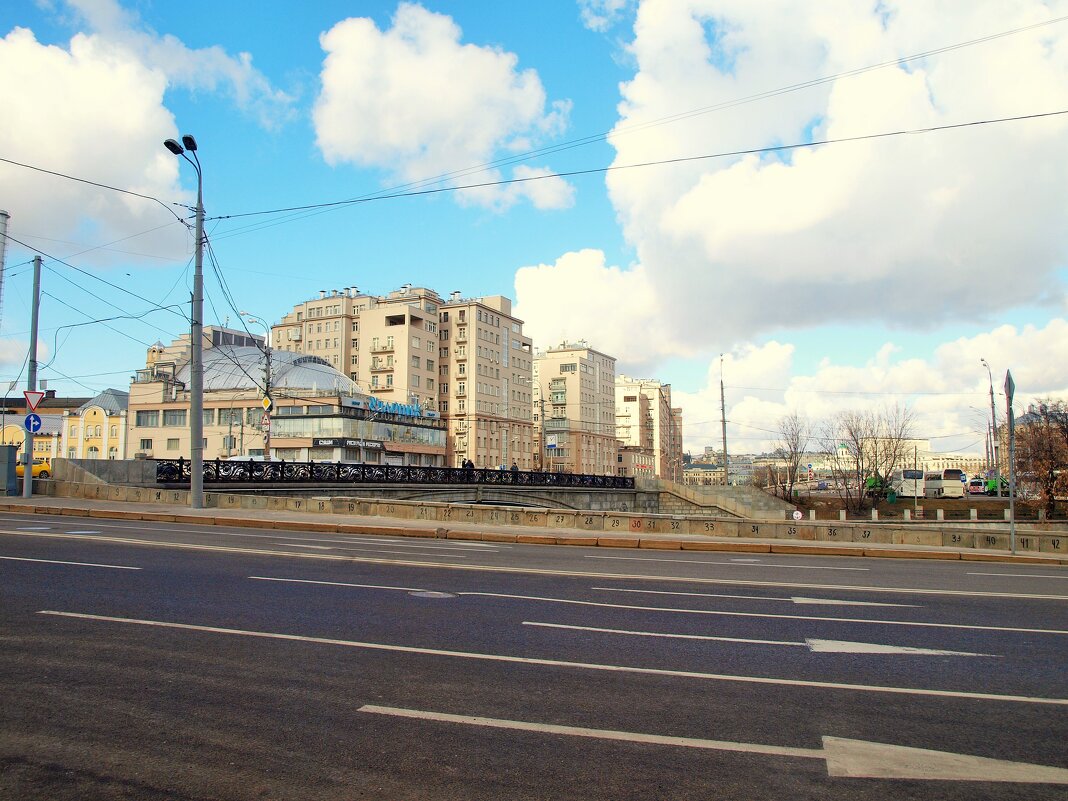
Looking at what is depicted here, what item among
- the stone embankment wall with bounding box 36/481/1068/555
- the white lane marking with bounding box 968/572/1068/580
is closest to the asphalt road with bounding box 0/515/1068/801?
the white lane marking with bounding box 968/572/1068/580

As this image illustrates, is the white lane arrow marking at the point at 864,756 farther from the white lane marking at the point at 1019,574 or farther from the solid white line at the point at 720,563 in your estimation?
the white lane marking at the point at 1019,574

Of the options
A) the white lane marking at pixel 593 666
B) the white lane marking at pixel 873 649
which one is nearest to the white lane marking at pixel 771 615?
the white lane marking at pixel 873 649

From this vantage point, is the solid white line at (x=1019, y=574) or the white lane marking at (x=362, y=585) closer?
the white lane marking at (x=362, y=585)

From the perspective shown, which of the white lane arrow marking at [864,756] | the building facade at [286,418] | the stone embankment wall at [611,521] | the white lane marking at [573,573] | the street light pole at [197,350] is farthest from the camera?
the building facade at [286,418]

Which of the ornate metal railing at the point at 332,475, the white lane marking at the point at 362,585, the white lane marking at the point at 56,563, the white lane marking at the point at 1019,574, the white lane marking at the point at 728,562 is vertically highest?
Answer: the ornate metal railing at the point at 332,475

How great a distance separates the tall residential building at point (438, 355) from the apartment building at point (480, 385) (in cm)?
15

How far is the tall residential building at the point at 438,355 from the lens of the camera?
113 metres

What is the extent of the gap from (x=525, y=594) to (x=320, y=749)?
6386mm

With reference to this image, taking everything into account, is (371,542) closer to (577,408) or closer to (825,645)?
(825,645)

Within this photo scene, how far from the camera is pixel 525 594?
1111 centimetres

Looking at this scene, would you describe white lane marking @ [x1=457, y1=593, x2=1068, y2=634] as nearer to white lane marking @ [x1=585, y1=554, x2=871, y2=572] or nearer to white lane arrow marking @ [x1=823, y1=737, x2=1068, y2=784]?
white lane arrow marking @ [x1=823, y1=737, x2=1068, y2=784]

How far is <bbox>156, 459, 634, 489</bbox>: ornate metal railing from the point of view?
37.6 m

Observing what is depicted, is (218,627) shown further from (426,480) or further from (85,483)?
(426,480)

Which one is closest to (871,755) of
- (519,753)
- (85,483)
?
(519,753)
